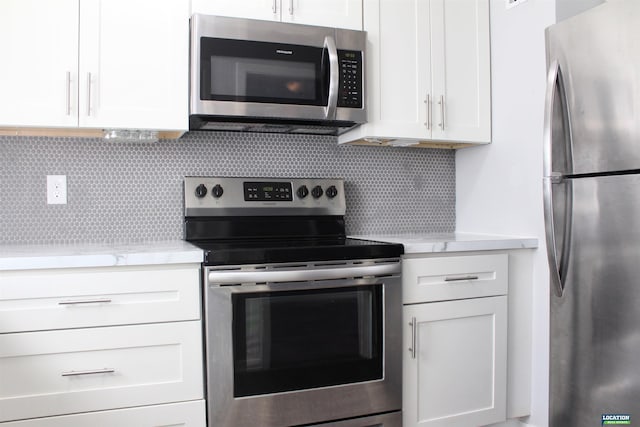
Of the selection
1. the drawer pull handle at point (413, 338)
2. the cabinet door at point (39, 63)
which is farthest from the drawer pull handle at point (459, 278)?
the cabinet door at point (39, 63)

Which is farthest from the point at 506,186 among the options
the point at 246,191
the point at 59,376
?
the point at 59,376

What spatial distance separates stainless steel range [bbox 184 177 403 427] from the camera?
185 centimetres

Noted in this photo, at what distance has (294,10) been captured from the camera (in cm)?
226

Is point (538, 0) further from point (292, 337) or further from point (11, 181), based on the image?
point (11, 181)

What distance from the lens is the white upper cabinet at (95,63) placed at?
1.91 meters

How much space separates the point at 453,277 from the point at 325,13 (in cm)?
122

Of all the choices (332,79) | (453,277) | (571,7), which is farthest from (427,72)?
(453,277)

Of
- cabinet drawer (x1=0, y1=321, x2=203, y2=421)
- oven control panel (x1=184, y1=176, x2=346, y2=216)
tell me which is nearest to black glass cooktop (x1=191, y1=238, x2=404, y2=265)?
cabinet drawer (x1=0, y1=321, x2=203, y2=421)

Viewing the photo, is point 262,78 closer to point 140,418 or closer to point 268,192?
point 268,192

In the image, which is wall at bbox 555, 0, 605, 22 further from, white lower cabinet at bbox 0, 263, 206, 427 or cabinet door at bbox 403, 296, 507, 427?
white lower cabinet at bbox 0, 263, 206, 427

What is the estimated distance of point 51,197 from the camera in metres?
→ 2.23

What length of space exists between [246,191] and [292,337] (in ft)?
2.42

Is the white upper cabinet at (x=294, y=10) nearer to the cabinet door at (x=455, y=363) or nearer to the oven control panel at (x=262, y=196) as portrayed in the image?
the oven control panel at (x=262, y=196)

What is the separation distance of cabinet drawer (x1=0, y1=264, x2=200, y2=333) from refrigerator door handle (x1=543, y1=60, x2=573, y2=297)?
1.25m
